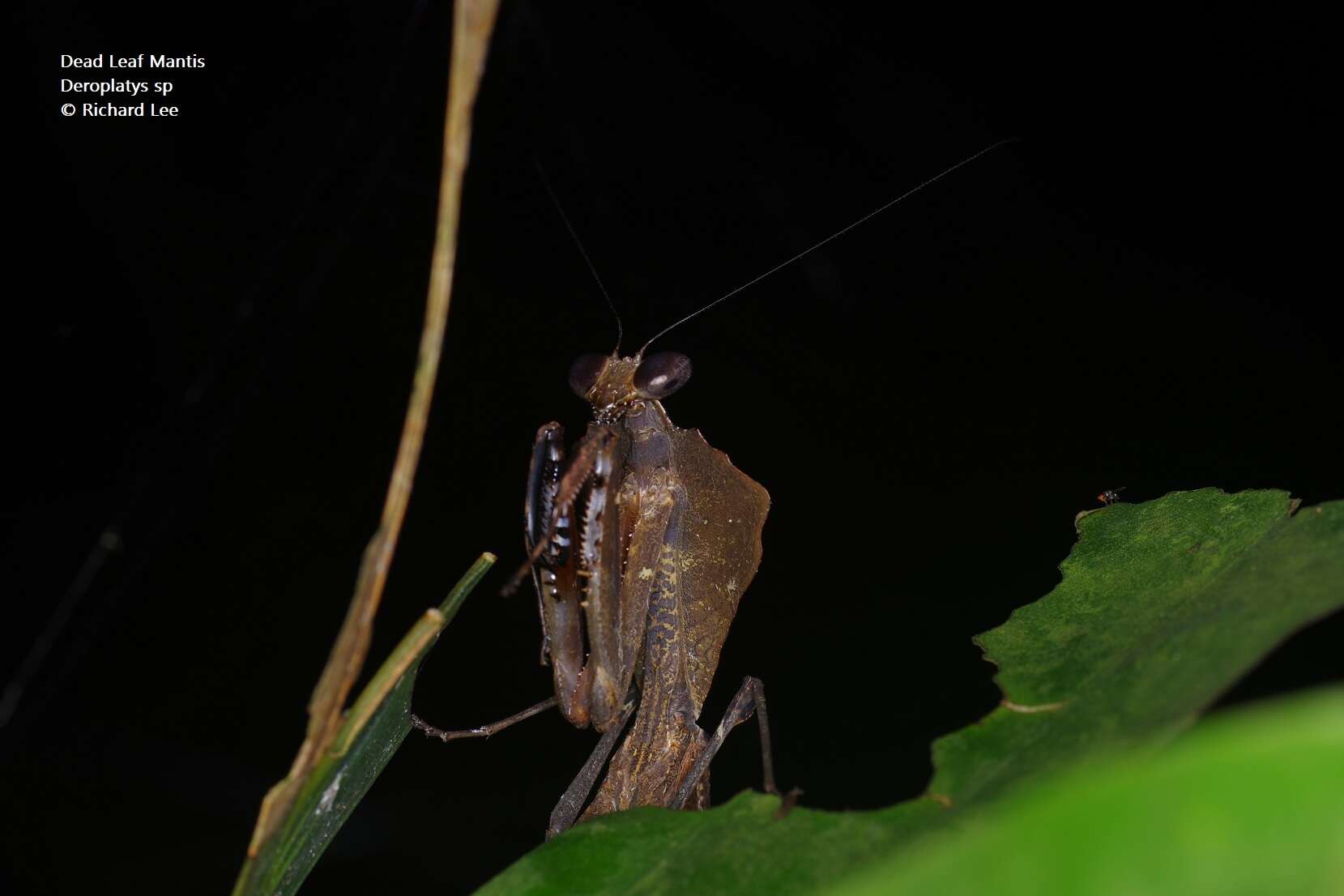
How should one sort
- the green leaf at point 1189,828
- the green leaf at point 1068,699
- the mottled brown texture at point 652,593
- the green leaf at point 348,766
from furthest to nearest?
the mottled brown texture at point 652,593, the green leaf at point 348,766, the green leaf at point 1068,699, the green leaf at point 1189,828

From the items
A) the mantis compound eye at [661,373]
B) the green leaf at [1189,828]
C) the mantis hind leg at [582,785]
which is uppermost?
the mantis compound eye at [661,373]

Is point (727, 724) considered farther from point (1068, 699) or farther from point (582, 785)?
point (1068, 699)

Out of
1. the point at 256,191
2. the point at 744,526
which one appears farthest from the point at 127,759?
the point at 744,526

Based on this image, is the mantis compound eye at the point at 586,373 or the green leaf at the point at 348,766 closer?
the green leaf at the point at 348,766

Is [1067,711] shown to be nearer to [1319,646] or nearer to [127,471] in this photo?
[1319,646]

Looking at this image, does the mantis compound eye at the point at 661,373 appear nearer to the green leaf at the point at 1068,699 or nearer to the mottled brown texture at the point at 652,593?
the mottled brown texture at the point at 652,593

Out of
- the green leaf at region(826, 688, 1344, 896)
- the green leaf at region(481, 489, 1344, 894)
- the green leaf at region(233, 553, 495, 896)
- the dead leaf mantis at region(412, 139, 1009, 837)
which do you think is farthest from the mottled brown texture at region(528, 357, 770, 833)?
the green leaf at region(826, 688, 1344, 896)

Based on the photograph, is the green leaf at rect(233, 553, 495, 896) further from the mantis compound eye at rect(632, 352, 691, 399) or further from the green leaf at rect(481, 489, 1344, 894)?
the mantis compound eye at rect(632, 352, 691, 399)

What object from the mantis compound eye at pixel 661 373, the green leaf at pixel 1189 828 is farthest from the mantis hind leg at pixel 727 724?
A: the green leaf at pixel 1189 828
